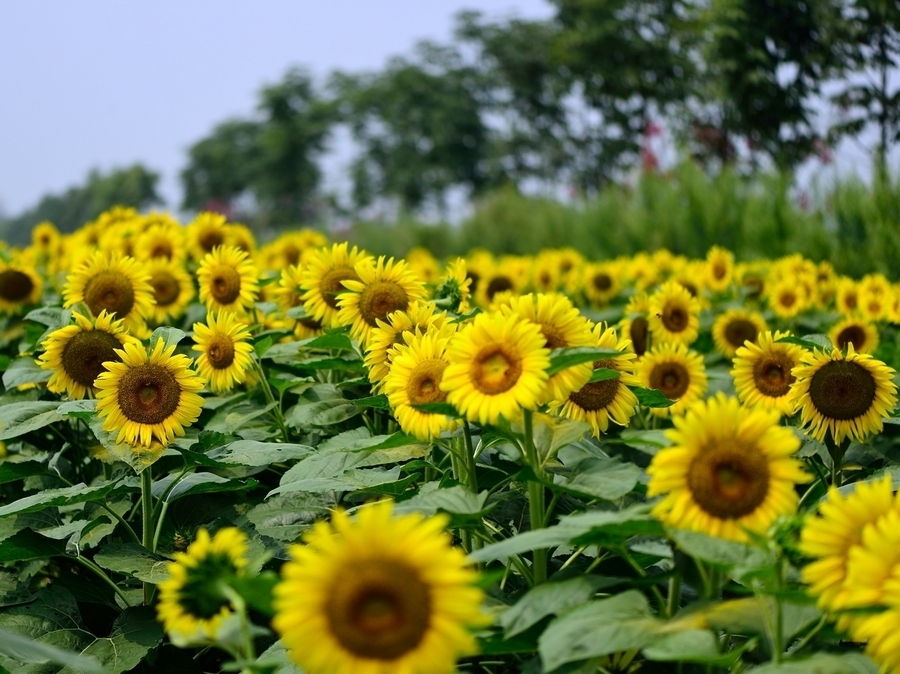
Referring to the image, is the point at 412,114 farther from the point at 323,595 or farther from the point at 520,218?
the point at 323,595

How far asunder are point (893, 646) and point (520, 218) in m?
16.7

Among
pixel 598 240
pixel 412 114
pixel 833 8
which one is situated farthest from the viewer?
pixel 412 114

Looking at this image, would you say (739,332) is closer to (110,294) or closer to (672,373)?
(672,373)

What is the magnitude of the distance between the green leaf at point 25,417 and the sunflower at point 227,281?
2.45 feet

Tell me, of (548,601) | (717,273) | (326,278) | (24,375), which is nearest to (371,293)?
(326,278)

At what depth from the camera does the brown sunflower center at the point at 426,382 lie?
76.4 inches

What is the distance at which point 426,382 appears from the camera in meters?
1.96

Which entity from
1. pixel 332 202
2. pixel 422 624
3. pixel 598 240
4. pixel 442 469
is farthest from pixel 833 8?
pixel 332 202

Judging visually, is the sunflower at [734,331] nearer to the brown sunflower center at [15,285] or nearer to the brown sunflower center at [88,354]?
the brown sunflower center at [88,354]

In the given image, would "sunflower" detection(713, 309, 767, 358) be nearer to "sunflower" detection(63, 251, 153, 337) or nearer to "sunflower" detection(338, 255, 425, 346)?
"sunflower" detection(338, 255, 425, 346)

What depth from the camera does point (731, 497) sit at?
4.90ft

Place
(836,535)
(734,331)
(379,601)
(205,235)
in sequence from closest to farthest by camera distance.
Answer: (379,601)
(836,535)
(734,331)
(205,235)

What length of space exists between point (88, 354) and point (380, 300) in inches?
29.3

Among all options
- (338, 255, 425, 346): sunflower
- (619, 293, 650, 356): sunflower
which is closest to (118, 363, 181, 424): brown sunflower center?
(338, 255, 425, 346): sunflower
